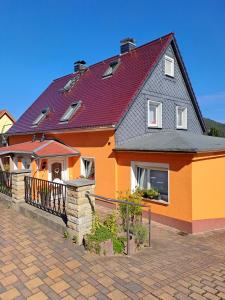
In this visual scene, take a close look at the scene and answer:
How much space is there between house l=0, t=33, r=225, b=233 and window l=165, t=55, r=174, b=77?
0.06m

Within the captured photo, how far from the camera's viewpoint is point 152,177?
437 inches

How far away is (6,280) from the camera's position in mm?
5105

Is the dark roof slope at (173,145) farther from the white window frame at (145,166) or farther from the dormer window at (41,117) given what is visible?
A: the dormer window at (41,117)

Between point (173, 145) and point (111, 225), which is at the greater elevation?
point (173, 145)

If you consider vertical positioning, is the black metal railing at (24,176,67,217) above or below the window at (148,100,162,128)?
below

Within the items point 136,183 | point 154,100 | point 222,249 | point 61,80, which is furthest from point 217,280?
point 61,80

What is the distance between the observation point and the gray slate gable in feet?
40.9

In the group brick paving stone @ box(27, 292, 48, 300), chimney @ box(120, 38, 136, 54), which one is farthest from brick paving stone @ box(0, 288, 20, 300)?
chimney @ box(120, 38, 136, 54)

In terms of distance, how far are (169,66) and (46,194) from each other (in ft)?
35.7

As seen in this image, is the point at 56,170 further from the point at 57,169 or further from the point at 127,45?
the point at 127,45

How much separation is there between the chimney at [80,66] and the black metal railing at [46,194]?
1246 cm

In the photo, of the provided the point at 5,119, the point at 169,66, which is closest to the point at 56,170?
Answer: the point at 169,66

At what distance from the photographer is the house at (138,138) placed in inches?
376

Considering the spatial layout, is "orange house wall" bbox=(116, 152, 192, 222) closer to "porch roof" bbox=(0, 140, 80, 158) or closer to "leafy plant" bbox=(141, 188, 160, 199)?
"leafy plant" bbox=(141, 188, 160, 199)
